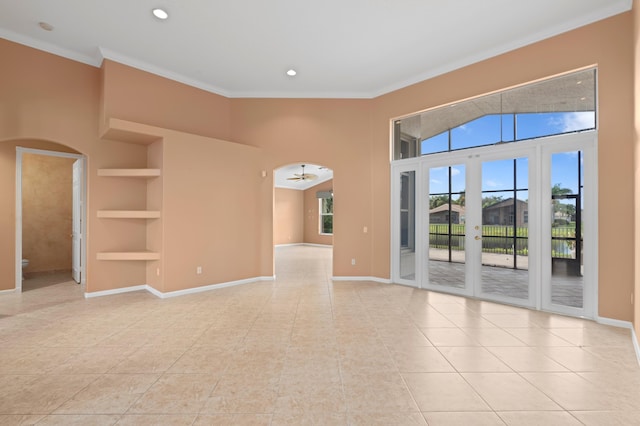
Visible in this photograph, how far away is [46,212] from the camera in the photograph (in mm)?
6551

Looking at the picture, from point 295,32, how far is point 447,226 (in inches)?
152

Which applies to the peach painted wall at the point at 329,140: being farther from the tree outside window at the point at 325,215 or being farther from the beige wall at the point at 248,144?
the tree outside window at the point at 325,215

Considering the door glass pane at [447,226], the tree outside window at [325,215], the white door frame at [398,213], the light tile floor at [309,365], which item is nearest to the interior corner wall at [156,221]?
the light tile floor at [309,365]

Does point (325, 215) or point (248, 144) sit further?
point (325, 215)

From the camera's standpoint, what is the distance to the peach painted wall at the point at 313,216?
13.7 m

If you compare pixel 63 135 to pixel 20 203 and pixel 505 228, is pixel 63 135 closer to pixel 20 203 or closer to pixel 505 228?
pixel 20 203

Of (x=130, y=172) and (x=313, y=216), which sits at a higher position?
(x=130, y=172)

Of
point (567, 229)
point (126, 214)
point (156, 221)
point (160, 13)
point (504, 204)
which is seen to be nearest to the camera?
point (160, 13)

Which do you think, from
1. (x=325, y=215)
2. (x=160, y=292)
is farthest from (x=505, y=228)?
(x=325, y=215)

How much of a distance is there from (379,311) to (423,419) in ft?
7.19

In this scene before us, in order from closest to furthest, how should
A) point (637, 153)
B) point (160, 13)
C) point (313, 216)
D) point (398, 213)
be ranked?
point (637, 153) < point (160, 13) < point (398, 213) < point (313, 216)

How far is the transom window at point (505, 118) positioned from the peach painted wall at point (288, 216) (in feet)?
27.9

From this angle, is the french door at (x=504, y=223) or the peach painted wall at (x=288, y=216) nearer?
the french door at (x=504, y=223)

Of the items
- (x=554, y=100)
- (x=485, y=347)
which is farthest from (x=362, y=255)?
(x=554, y=100)
